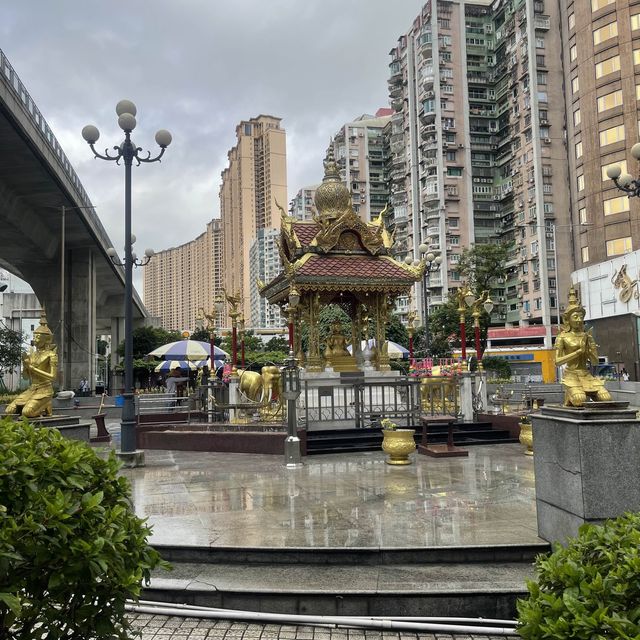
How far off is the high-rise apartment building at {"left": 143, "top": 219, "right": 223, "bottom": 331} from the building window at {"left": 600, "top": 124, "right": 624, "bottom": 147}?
91.0 m

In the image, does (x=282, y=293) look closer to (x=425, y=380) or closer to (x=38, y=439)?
(x=425, y=380)

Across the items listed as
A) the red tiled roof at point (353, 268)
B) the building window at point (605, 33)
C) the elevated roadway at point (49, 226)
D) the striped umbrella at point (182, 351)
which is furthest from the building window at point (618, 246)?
the elevated roadway at point (49, 226)

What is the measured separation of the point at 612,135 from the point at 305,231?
34.2 m

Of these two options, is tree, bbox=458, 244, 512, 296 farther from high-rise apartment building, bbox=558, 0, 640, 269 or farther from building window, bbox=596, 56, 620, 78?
building window, bbox=596, 56, 620, 78

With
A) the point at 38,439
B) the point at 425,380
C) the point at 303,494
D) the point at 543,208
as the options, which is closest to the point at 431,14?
the point at 543,208

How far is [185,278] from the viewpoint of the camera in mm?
138375

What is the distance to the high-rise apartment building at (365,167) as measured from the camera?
85.1m

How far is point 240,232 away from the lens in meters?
117

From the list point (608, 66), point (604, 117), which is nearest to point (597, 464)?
point (604, 117)

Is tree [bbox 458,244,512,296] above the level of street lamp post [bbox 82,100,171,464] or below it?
above

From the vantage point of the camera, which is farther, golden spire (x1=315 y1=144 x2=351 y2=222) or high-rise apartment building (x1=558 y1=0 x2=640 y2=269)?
high-rise apartment building (x1=558 y1=0 x2=640 y2=269)

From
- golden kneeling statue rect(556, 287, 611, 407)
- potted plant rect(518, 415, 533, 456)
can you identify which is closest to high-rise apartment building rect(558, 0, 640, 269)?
potted plant rect(518, 415, 533, 456)

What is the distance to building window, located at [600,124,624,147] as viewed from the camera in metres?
43.2

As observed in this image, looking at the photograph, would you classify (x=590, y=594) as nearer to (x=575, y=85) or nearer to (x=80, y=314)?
(x=80, y=314)
